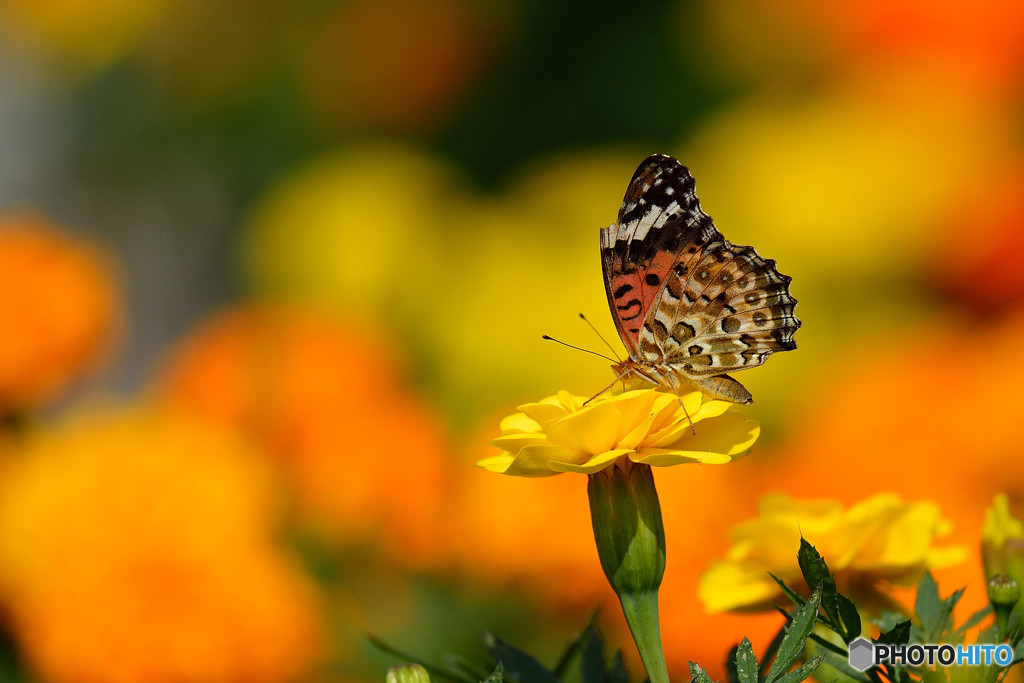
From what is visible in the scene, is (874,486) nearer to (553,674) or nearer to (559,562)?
(559,562)

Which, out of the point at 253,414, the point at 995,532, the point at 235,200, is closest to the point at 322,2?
the point at 235,200

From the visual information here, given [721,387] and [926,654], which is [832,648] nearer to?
[926,654]

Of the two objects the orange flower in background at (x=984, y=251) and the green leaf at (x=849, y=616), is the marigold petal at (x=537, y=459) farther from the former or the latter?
the orange flower in background at (x=984, y=251)

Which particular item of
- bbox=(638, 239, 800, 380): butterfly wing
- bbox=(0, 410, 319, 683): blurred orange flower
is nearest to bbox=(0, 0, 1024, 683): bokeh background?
bbox=(0, 410, 319, 683): blurred orange flower

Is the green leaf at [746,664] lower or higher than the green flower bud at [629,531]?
lower

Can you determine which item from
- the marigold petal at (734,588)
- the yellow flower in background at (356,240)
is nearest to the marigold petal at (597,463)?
the marigold petal at (734,588)

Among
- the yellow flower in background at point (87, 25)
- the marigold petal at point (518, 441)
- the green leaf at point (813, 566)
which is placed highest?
the yellow flower in background at point (87, 25)

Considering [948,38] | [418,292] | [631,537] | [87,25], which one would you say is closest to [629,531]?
[631,537]
